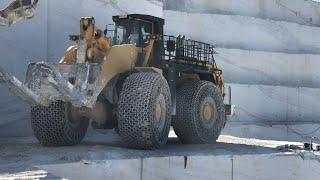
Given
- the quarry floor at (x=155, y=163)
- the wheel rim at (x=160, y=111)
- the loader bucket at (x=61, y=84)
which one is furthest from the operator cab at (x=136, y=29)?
the quarry floor at (x=155, y=163)

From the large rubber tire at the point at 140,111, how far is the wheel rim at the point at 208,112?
2.87 m

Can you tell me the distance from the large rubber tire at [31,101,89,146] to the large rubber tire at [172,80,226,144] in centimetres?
291

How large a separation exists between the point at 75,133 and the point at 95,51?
6.80 ft

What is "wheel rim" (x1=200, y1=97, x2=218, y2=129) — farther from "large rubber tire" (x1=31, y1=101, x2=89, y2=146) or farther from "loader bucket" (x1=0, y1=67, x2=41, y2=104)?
"loader bucket" (x1=0, y1=67, x2=41, y2=104)

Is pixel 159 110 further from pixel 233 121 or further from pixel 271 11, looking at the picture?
pixel 271 11

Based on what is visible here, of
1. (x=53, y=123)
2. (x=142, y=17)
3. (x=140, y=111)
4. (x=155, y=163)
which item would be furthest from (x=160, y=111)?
(x=142, y=17)

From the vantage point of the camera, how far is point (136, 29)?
1155 centimetres

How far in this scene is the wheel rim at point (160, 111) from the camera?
400 inches

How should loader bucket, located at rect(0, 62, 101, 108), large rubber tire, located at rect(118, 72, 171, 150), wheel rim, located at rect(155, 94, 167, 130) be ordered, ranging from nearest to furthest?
1. loader bucket, located at rect(0, 62, 101, 108)
2. large rubber tire, located at rect(118, 72, 171, 150)
3. wheel rim, located at rect(155, 94, 167, 130)

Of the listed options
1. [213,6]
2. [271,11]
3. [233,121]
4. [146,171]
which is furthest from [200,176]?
[271,11]

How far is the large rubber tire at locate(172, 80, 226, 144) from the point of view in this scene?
12.3 meters

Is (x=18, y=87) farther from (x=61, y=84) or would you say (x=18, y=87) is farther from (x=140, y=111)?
(x=140, y=111)

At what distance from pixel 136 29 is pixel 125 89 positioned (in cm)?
220

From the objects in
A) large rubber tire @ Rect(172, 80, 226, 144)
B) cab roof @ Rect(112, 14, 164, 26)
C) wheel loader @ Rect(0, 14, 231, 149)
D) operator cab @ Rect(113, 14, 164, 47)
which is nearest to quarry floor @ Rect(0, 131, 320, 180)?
wheel loader @ Rect(0, 14, 231, 149)
